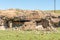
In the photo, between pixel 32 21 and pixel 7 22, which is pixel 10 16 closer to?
pixel 7 22

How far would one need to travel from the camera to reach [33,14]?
24.0 meters

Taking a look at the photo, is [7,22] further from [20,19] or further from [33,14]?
[33,14]

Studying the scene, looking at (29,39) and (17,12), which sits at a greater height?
(17,12)

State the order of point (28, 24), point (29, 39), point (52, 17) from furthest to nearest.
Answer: point (52, 17), point (28, 24), point (29, 39)

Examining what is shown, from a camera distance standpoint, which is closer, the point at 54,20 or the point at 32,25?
the point at 32,25

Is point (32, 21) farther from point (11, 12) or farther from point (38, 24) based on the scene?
point (11, 12)

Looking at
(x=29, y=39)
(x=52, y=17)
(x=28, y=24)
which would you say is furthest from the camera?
(x=52, y=17)

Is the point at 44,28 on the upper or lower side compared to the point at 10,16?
lower

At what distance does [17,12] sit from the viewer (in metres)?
24.0

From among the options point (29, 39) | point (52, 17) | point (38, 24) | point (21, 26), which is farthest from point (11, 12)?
point (29, 39)

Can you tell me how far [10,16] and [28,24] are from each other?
7.99 ft

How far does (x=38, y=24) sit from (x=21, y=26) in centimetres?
219

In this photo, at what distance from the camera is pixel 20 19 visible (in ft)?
77.9

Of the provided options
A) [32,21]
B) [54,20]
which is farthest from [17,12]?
[54,20]
